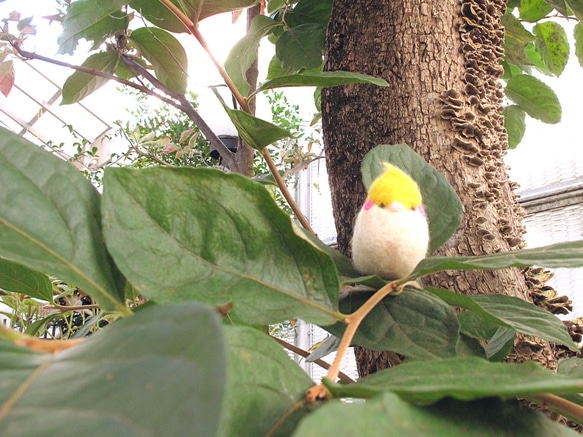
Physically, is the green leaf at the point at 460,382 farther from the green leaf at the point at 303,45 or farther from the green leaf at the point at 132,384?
the green leaf at the point at 303,45

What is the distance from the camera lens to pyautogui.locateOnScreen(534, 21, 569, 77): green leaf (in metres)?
0.75

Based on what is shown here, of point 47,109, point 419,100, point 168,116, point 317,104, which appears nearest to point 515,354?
point 419,100

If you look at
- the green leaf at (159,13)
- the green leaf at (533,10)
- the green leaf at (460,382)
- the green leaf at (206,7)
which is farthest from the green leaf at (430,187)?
the green leaf at (533,10)

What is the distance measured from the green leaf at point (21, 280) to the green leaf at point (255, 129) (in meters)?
0.21

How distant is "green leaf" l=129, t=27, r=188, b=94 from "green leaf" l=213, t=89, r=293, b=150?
1.07 ft

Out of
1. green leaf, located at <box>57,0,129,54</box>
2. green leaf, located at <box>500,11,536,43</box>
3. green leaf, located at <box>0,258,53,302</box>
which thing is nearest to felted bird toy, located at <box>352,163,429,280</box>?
green leaf, located at <box>0,258,53,302</box>

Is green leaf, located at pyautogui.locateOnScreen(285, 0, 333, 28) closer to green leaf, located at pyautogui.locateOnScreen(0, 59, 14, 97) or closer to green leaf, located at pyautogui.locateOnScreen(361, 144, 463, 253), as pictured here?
green leaf, located at pyautogui.locateOnScreen(361, 144, 463, 253)

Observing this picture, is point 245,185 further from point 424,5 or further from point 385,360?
point 424,5

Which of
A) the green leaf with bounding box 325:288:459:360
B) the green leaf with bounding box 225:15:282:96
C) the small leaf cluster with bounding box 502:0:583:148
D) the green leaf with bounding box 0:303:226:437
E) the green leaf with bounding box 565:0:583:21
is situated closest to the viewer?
the green leaf with bounding box 0:303:226:437

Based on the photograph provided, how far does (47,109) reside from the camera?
4.32 meters

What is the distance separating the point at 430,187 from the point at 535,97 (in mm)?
563

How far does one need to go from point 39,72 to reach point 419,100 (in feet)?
15.0

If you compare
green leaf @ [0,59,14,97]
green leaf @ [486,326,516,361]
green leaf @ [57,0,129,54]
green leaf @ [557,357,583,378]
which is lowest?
green leaf @ [557,357,583,378]

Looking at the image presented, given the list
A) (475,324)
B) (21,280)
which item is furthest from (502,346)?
(21,280)
